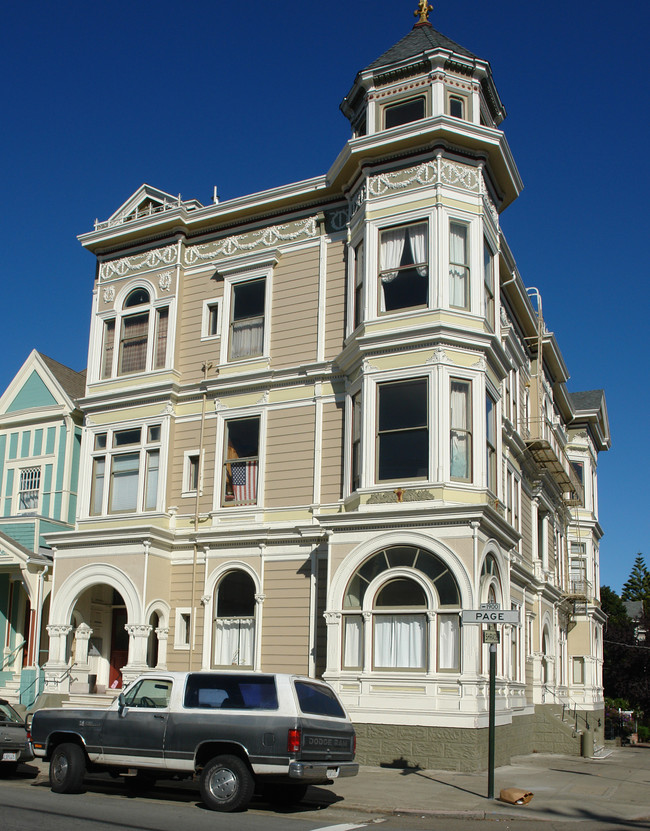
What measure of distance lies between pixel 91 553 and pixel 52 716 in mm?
9327

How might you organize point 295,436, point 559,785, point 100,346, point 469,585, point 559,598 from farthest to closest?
point 559,598, point 100,346, point 295,436, point 469,585, point 559,785

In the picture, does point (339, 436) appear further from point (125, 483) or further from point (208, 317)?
point (125, 483)

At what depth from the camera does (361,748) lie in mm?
17750

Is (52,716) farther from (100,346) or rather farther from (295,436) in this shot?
(100,346)

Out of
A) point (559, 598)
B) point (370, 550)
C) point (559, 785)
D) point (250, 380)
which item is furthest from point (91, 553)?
point (559, 598)

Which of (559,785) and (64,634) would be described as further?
(64,634)

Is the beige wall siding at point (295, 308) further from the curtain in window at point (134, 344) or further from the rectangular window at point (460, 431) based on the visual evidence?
the rectangular window at point (460, 431)

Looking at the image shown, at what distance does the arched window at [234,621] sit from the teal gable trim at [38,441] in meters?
8.23

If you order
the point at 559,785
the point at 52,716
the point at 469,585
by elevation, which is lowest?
the point at 559,785

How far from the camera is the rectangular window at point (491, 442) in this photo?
67.2 ft

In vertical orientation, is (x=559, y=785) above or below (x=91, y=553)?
below

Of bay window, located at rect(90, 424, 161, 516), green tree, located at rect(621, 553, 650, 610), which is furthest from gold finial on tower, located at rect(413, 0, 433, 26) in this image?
green tree, located at rect(621, 553, 650, 610)

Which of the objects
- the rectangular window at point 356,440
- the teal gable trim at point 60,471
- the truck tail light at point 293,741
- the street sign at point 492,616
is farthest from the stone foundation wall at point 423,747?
the teal gable trim at point 60,471

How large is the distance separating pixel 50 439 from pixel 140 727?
15.4m
